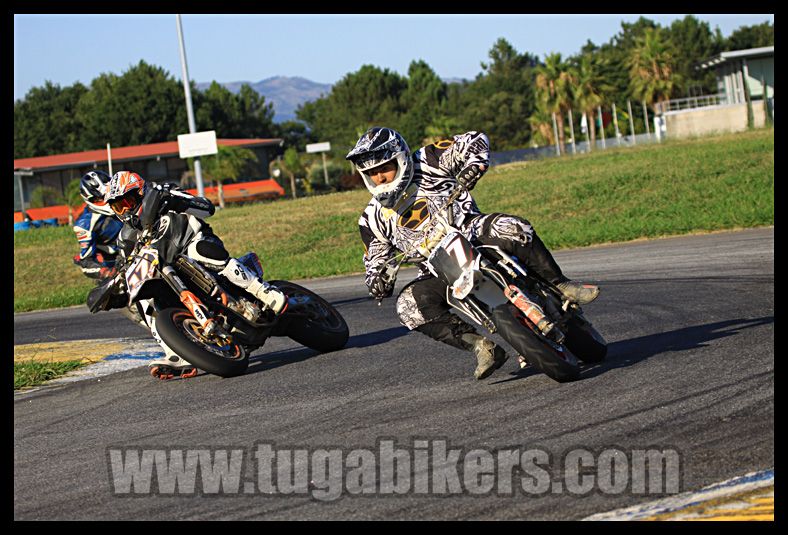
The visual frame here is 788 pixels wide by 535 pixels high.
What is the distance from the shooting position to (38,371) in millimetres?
10773

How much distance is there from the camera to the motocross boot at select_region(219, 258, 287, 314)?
9.53m

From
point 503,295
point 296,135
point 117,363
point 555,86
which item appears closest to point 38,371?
point 117,363

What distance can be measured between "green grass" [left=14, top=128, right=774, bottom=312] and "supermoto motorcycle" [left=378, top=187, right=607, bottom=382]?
1437 centimetres

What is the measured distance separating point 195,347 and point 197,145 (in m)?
37.1

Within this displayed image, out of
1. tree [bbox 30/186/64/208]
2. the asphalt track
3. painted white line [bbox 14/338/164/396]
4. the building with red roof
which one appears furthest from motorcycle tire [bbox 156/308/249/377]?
tree [bbox 30/186/64/208]

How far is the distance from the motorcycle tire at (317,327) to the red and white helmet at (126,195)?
54.0 inches

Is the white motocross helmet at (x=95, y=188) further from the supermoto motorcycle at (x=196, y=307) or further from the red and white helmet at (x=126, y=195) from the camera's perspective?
the supermoto motorcycle at (x=196, y=307)

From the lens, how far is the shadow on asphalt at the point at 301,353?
10016 mm

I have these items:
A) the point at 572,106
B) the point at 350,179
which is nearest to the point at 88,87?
the point at 572,106

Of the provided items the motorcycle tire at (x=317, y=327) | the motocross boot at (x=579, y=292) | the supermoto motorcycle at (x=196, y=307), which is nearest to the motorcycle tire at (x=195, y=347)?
the supermoto motorcycle at (x=196, y=307)

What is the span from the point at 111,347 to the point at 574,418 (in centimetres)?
744

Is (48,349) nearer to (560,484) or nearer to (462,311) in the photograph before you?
(462,311)

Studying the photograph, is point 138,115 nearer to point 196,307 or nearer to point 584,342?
point 196,307

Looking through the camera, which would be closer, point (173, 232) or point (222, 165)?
point (173, 232)
